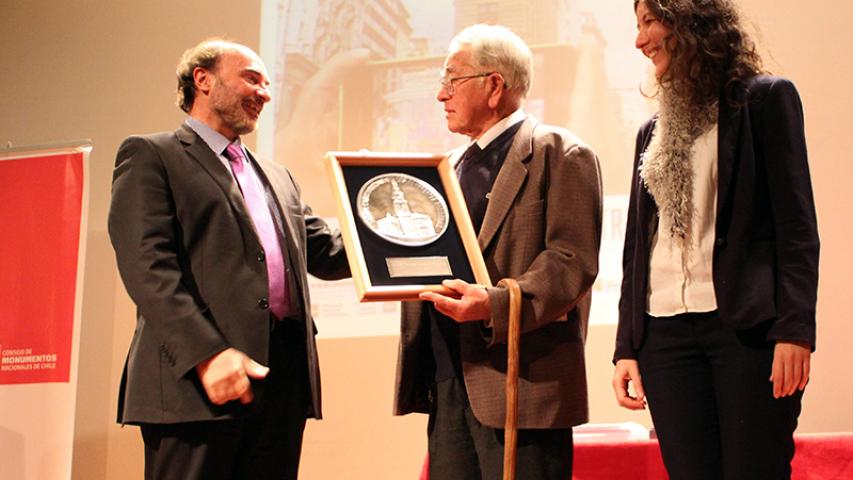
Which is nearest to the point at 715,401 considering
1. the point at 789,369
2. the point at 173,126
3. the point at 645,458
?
the point at 789,369

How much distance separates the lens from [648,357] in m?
1.79

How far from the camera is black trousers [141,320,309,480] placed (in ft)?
6.66

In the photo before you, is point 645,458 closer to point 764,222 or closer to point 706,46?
point 764,222

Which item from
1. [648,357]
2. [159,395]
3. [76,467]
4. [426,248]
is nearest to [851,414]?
[648,357]

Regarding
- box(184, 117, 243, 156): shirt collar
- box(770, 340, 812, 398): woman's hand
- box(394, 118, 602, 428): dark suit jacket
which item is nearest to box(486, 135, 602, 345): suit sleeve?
box(394, 118, 602, 428): dark suit jacket

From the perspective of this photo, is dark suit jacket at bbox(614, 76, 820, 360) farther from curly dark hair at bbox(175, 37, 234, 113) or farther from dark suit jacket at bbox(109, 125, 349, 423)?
curly dark hair at bbox(175, 37, 234, 113)

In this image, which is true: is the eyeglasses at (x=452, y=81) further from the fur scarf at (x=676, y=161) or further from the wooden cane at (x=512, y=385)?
the wooden cane at (x=512, y=385)

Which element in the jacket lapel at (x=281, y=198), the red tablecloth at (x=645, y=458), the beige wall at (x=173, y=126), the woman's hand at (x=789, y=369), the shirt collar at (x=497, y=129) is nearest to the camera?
the woman's hand at (x=789, y=369)

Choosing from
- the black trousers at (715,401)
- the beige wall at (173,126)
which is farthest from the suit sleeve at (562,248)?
the beige wall at (173,126)

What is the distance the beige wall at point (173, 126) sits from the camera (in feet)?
11.9

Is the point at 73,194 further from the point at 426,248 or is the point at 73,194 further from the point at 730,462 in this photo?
the point at 730,462

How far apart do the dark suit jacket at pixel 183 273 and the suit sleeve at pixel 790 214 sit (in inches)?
45.6

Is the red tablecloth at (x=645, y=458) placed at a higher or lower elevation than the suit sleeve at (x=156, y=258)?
lower

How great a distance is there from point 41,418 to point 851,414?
3354mm
